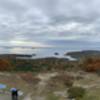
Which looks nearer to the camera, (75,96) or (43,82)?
(75,96)

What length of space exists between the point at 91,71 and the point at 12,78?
36.1ft

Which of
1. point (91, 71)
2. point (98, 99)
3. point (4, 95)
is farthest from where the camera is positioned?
point (91, 71)

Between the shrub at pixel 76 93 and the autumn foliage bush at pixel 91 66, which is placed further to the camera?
the autumn foliage bush at pixel 91 66

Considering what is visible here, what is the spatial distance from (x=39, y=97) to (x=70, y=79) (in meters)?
7.10

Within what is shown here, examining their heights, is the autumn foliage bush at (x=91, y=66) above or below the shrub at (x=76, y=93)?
above

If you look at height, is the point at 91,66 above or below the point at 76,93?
above

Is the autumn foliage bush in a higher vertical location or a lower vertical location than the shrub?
higher

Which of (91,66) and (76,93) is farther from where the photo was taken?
(91,66)

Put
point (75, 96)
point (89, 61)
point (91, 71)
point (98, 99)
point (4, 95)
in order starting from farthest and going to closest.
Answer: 1. point (89, 61)
2. point (91, 71)
3. point (4, 95)
4. point (75, 96)
5. point (98, 99)

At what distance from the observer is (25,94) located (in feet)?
71.6

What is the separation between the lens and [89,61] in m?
38.7

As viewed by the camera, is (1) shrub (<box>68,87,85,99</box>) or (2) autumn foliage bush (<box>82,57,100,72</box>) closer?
(1) shrub (<box>68,87,85,99</box>)

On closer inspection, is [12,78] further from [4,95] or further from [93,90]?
[93,90]

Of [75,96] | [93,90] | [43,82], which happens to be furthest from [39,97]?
[43,82]
